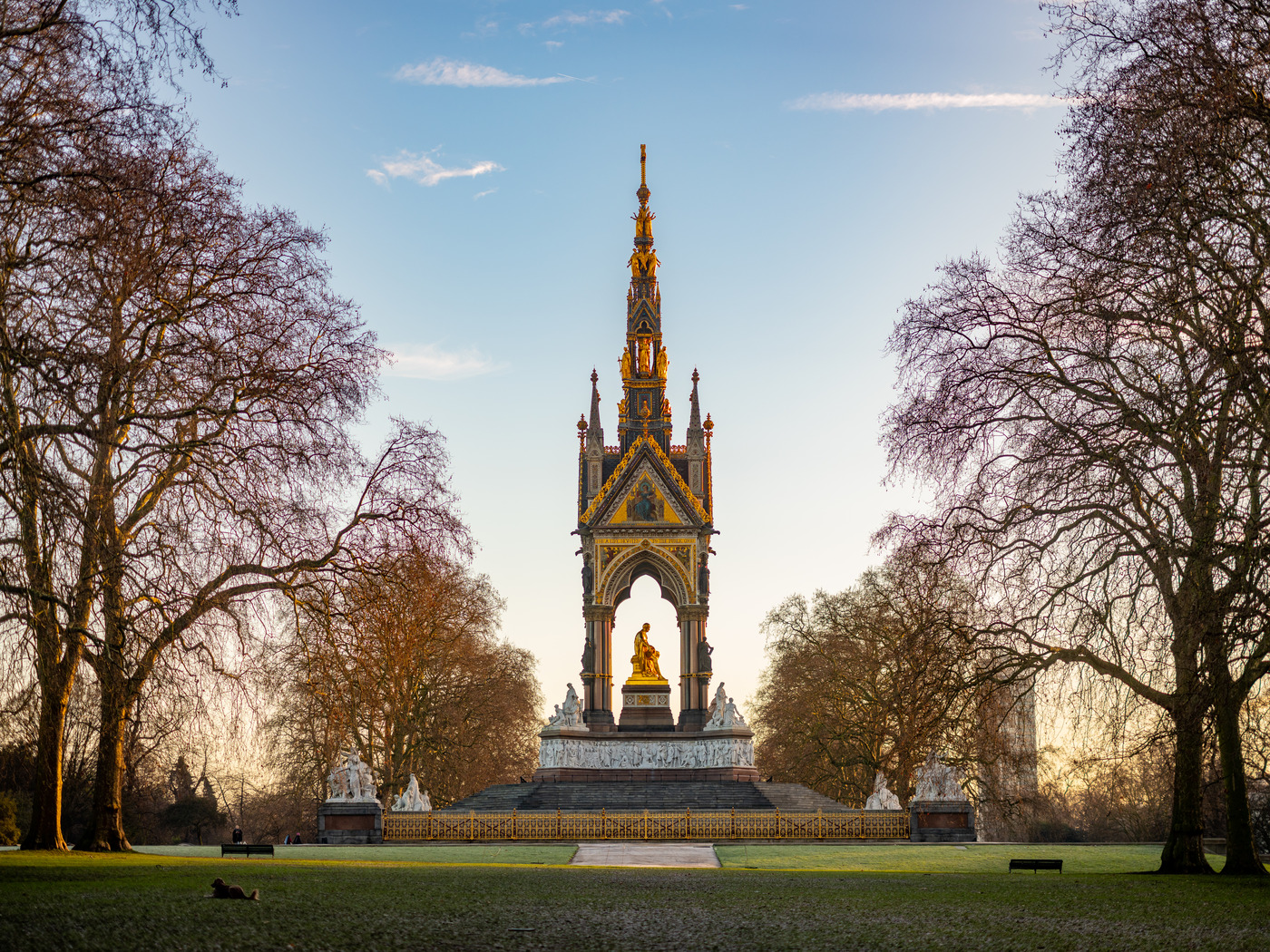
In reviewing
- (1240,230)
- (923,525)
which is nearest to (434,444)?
(923,525)

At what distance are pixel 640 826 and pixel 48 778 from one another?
15.2m

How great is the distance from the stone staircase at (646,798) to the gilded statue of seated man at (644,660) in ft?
21.6

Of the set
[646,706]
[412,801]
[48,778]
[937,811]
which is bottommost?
[412,801]

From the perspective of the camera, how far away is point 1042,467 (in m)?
15.3

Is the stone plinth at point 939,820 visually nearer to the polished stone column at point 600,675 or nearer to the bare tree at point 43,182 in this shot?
the polished stone column at point 600,675

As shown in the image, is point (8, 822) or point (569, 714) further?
point (569, 714)

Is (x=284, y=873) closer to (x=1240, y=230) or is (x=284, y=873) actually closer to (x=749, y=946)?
(x=749, y=946)

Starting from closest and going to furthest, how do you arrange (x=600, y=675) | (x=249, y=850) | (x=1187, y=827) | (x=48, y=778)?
1. (x=48, y=778)
2. (x=1187, y=827)
3. (x=249, y=850)
4. (x=600, y=675)

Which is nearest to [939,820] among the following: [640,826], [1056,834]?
[640,826]

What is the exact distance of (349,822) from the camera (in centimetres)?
2811

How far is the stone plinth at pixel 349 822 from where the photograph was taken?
91.2ft

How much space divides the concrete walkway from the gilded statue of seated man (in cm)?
1471

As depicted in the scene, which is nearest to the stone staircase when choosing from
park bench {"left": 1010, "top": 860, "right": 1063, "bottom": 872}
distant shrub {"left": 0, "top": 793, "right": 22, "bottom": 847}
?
distant shrub {"left": 0, "top": 793, "right": 22, "bottom": 847}

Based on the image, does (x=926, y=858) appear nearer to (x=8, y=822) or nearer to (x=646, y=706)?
(x=646, y=706)
